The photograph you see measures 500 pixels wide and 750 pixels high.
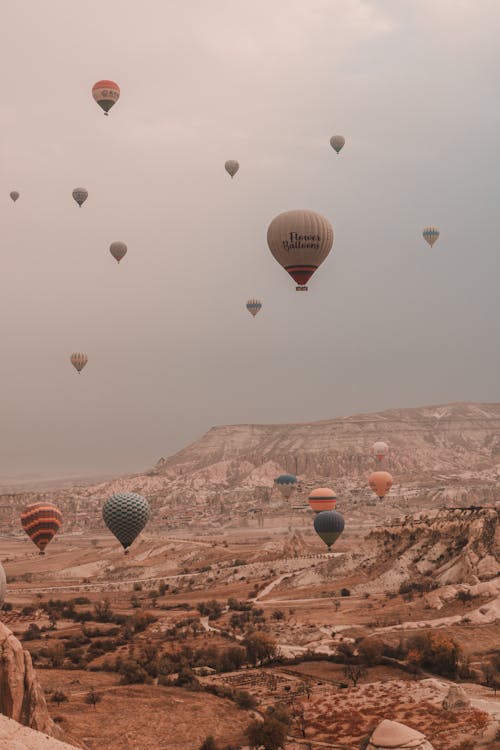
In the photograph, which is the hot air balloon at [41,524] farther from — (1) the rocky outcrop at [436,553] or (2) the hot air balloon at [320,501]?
(2) the hot air balloon at [320,501]

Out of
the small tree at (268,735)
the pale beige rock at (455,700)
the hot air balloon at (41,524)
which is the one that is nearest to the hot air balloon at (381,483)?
the hot air balloon at (41,524)

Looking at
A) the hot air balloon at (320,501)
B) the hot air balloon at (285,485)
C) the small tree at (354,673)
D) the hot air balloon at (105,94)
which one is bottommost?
the small tree at (354,673)

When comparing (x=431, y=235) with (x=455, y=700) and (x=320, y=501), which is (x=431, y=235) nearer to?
(x=320, y=501)

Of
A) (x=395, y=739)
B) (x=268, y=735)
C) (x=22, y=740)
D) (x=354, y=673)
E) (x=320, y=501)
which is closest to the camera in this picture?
(x=22, y=740)

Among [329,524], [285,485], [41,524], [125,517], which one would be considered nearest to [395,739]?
[125,517]

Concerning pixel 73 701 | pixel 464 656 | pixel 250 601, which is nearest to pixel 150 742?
pixel 73 701

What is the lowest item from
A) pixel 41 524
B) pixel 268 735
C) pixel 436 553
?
pixel 268 735

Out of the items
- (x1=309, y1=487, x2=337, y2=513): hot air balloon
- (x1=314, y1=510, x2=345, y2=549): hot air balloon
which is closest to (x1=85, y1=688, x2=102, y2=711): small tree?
(x1=314, y1=510, x2=345, y2=549): hot air balloon
